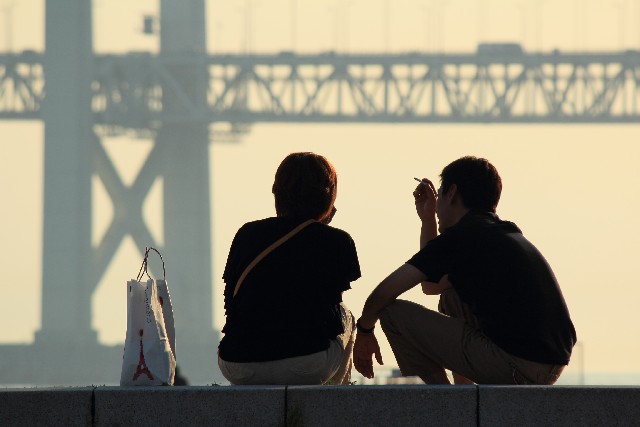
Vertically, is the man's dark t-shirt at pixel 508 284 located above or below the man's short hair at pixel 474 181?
below

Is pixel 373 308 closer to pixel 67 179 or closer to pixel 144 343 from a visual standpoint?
pixel 144 343

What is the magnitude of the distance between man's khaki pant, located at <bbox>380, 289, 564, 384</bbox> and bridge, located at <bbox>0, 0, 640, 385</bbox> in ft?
149

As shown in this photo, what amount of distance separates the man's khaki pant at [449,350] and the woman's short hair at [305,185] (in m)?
0.37

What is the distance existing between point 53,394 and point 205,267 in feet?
166

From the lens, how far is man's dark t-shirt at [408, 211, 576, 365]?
17.3 feet

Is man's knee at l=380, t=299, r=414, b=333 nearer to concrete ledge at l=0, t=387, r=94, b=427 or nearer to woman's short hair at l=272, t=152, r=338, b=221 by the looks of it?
woman's short hair at l=272, t=152, r=338, b=221

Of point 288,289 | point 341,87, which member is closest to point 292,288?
point 288,289

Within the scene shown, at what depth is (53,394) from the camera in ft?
16.5

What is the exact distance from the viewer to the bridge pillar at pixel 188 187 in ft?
180

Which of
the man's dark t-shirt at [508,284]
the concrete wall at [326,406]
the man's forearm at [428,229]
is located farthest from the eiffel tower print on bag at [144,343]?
the man's forearm at [428,229]

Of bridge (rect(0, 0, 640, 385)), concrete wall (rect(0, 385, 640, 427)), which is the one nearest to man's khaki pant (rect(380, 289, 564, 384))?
concrete wall (rect(0, 385, 640, 427))

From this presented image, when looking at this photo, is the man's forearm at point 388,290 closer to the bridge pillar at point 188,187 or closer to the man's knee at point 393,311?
the man's knee at point 393,311

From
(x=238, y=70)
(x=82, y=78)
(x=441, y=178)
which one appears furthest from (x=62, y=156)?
(x=441, y=178)

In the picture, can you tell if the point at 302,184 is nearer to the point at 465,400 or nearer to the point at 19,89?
the point at 465,400
